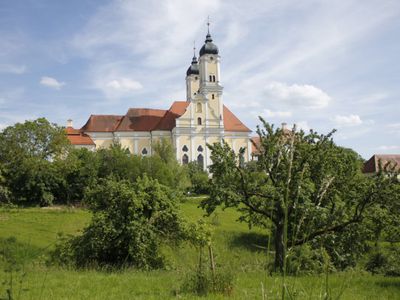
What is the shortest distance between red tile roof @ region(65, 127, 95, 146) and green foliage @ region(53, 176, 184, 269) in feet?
170

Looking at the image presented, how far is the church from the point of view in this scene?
213 feet

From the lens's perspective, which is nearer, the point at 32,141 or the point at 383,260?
the point at 383,260

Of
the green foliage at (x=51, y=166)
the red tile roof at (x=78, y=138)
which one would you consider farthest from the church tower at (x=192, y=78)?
the green foliage at (x=51, y=166)

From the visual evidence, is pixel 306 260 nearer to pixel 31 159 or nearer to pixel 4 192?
pixel 4 192

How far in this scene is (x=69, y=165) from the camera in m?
39.1

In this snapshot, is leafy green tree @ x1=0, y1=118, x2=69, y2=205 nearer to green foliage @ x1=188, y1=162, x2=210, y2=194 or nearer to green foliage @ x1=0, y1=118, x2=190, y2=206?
green foliage @ x1=0, y1=118, x2=190, y2=206

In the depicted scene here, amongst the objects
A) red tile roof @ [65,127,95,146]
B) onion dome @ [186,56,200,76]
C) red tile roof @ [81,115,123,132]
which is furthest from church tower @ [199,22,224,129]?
red tile roof @ [65,127,95,146]

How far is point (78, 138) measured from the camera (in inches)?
2613

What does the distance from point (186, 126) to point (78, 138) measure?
17.0m

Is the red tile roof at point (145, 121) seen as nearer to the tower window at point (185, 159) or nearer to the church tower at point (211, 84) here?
the church tower at point (211, 84)

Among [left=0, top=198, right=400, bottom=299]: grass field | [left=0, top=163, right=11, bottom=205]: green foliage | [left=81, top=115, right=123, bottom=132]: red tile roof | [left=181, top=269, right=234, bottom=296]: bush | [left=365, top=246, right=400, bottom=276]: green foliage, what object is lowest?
[left=365, top=246, right=400, bottom=276]: green foliage

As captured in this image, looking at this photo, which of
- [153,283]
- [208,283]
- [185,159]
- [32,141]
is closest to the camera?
[208,283]

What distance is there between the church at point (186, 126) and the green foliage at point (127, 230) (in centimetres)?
4785

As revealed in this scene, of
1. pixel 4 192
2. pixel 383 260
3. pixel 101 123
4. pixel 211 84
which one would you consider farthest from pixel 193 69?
pixel 383 260
